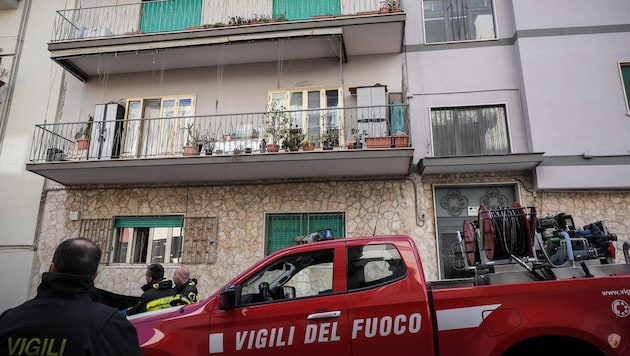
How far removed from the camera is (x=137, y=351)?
188 cm

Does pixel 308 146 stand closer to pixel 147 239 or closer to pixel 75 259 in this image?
pixel 147 239

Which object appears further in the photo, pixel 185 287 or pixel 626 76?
pixel 626 76

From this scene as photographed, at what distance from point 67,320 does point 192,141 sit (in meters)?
8.89

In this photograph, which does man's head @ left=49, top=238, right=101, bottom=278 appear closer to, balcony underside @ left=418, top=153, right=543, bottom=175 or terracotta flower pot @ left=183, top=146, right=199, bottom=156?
terracotta flower pot @ left=183, top=146, right=199, bottom=156

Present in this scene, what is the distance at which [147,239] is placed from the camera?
10312 millimetres

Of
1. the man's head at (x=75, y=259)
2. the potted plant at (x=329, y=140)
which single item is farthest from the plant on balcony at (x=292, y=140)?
the man's head at (x=75, y=259)

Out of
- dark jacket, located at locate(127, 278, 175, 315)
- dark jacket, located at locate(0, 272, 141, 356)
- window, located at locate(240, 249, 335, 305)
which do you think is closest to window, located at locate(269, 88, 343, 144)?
dark jacket, located at locate(127, 278, 175, 315)

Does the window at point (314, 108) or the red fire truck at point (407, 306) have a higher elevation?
the window at point (314, 108)

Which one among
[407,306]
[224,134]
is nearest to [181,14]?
[224,134]

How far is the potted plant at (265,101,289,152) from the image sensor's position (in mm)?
9512

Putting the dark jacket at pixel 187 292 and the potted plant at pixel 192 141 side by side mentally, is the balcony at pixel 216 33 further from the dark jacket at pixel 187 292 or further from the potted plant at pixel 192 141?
the dark jacket at pixel 187 292

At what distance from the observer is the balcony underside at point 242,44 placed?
9680mm

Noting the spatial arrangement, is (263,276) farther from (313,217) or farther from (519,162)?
(519,162)

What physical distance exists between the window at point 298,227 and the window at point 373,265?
18.5 feet
